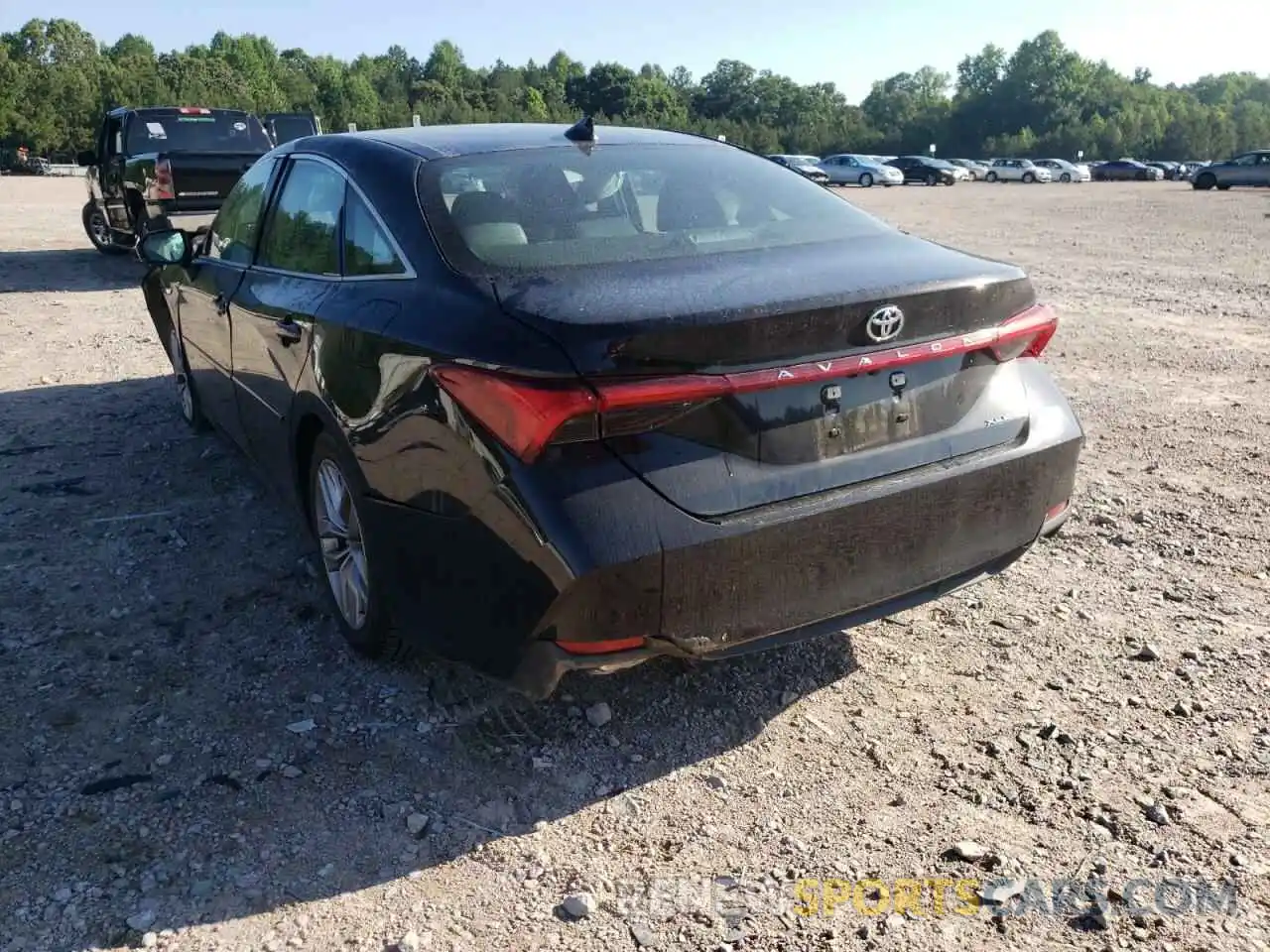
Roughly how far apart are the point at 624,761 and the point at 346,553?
47.7 inches

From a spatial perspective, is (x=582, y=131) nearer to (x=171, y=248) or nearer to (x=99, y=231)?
(x=171, y=248)

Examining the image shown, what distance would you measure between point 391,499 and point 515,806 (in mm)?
903

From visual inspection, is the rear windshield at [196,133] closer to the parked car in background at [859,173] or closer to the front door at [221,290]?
the front door at [221,290]

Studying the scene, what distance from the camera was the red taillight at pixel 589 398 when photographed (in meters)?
2.32

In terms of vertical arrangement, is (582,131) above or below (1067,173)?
below

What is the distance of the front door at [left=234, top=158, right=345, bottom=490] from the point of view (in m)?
3.48

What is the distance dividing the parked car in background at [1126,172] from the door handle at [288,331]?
6813cm

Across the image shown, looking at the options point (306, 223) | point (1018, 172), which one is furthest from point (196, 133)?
point (1018, 172)

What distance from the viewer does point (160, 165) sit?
11.4 meters

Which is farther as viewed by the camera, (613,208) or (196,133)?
(196,133)

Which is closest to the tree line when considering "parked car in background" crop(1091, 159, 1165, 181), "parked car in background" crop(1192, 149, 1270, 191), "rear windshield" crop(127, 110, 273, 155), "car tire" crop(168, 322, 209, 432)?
"parked car in background" crop(1091, 159, 1165, 181)

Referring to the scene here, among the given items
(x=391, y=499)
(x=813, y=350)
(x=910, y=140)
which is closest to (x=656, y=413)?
(x=813, y=350)

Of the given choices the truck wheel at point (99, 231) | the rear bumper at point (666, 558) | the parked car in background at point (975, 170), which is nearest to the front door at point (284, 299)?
the rear bumper at point (666, 558)

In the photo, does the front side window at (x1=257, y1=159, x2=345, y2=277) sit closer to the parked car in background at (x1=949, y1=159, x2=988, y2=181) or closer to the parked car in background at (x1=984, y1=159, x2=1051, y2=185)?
the parked car in background at (x1=984, y1=159, x2=1051, y2=185)
